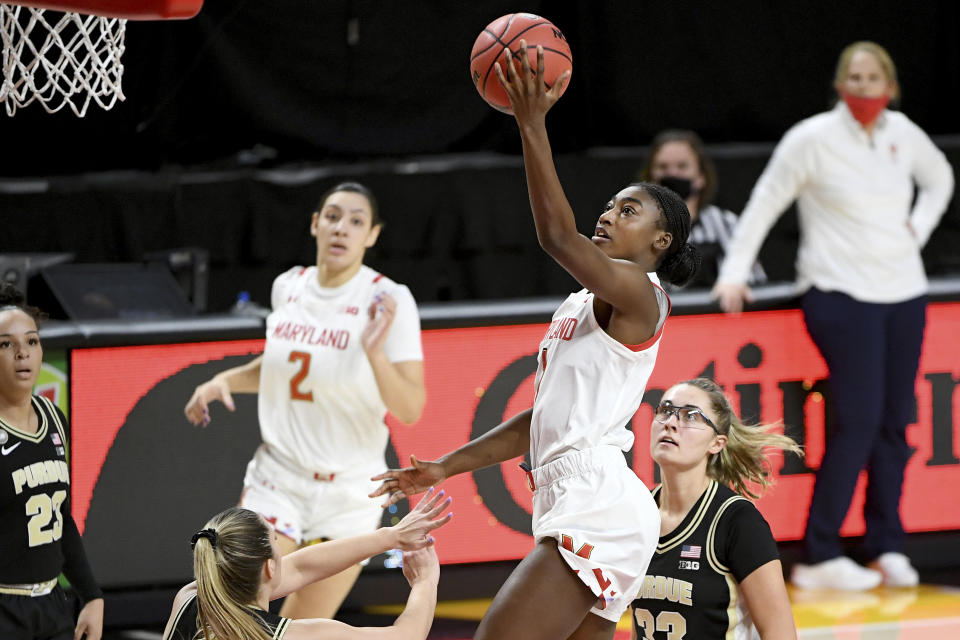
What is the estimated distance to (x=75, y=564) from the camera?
440 cm

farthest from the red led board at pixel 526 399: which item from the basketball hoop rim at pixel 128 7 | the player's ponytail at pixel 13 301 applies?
the basketball hoop rim at pixel 128 7

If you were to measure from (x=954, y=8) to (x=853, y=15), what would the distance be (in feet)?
2.46

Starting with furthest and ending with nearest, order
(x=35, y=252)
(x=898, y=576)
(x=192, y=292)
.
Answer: (x=35, y=252) → (x=192, y=292) → (x=898, y=576)

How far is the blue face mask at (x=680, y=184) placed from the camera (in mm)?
7199

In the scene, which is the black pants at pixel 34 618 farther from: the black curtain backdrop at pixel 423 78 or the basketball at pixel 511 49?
the black curtain backdrop at pixel 423 78

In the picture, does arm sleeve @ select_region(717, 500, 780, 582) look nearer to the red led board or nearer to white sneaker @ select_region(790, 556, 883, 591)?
the red led board

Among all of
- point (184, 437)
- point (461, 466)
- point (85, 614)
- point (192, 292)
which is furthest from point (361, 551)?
point (192, 292)

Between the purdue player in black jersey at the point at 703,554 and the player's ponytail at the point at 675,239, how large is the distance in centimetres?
43

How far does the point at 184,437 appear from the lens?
6.23 metres

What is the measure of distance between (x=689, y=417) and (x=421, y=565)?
980 mm

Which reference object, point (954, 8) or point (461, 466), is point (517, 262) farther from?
point (461, 466)

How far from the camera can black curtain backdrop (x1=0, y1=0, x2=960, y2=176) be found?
870 cm

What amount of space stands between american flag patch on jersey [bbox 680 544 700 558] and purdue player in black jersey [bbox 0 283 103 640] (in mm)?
1767

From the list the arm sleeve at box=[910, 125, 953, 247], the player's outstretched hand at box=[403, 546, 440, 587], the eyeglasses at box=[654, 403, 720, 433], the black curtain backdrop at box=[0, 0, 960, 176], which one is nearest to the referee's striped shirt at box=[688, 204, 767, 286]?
the arm sleeve at box=[910, 125, 953, 247]
